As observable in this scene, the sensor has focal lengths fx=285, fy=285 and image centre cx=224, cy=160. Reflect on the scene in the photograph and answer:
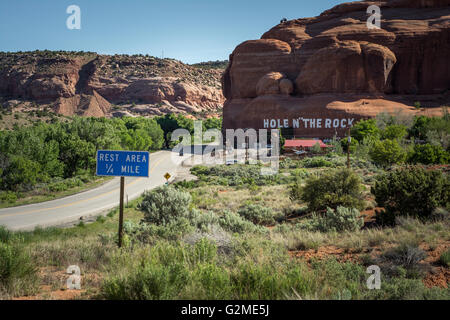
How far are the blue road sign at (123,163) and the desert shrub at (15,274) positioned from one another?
2.18m

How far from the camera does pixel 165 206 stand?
34.1 ft

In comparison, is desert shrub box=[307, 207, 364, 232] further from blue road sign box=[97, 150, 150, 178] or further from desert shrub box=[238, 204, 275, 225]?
blue road sign box=[97, 150, 150, 178]

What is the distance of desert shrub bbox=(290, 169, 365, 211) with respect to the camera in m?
13.6

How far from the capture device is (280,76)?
2522 inches

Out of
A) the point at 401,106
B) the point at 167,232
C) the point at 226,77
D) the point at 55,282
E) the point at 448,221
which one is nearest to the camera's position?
the point at 55,282

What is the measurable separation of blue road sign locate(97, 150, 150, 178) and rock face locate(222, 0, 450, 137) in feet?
183

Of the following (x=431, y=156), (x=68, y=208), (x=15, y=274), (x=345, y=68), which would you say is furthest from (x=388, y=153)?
(x=345, y=68)

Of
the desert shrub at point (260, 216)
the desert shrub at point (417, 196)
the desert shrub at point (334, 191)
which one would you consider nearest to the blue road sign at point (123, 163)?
the desert shrub at point (260, 216)

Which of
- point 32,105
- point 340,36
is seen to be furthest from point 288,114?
point 32,105

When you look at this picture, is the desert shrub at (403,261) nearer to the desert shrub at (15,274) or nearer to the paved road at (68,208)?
the desert shrub at (15,274)

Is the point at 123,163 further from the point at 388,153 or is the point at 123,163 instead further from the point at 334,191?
the point at 388,153

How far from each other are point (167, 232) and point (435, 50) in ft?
242

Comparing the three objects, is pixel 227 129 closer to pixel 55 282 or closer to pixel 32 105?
pixel 55 282

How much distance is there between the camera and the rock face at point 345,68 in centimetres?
5859
